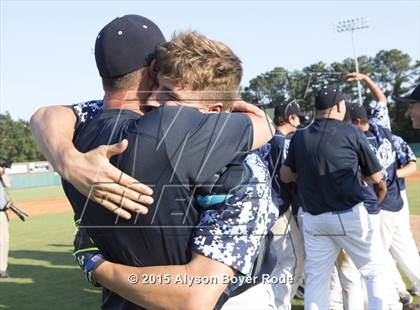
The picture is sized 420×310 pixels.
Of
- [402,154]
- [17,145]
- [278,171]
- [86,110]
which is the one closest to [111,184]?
[86,110]

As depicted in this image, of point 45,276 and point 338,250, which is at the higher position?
point 338,250

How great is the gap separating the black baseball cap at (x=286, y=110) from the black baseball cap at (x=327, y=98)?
0.93 meters

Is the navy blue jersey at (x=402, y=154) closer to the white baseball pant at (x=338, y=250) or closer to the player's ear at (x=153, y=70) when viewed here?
the white baseball pant at (x=338, y=250)

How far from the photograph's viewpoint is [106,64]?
1.82m

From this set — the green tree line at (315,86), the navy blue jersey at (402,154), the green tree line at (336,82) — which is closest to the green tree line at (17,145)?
the green tree line at (315,86)

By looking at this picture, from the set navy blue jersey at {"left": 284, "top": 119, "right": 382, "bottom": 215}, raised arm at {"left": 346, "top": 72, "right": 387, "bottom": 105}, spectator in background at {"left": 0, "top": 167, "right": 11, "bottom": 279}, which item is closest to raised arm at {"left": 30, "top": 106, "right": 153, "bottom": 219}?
navy blue jersey at {"left": 284, "top": 119, "right": 382, "bottom": 215}

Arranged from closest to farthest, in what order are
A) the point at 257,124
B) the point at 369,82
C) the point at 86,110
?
the point at 257,124 < the point at 86,110 < the point at 369,82

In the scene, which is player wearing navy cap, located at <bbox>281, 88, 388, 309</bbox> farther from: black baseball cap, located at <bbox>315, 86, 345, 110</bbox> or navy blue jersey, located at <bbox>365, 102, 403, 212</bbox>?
navy blue jersey, located at <bbox>365, 102, 403, 212</bbox>

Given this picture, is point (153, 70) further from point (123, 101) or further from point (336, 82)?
point (336, 82)

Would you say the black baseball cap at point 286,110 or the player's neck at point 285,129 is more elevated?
the black baseball cap at point 286,110

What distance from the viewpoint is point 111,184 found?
166 cm

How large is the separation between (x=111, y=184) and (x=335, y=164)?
359 centimetres

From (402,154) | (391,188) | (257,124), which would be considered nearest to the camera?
(257,124)

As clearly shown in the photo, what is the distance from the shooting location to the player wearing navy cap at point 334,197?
16.0 ft
